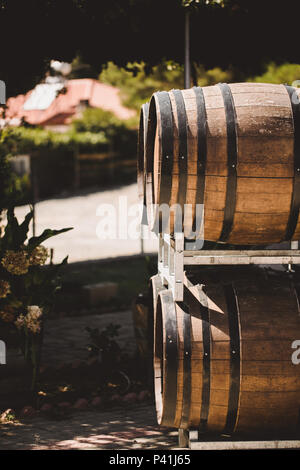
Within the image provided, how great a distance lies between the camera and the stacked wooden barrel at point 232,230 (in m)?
4.06

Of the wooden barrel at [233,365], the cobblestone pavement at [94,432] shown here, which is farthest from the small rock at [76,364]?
the wooden barrel at [233,365]

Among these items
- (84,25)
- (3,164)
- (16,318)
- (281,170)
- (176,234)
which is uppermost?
(84,25)

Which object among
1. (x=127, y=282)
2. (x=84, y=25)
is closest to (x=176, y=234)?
(x=84, y=25)

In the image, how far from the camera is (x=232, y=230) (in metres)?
4.25

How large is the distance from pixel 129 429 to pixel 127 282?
20.1ft

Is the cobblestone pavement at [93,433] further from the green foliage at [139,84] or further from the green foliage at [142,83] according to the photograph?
the green foliage at [139,84]

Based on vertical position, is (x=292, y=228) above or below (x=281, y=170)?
below

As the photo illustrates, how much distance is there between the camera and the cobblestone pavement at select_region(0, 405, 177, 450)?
188 inches

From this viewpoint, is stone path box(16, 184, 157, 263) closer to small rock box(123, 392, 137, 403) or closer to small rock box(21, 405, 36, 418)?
small rock box(123, 392, 137, 403)

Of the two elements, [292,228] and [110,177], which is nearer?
[292,228]

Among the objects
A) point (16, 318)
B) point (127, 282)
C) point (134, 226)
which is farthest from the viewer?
point (134, 226)

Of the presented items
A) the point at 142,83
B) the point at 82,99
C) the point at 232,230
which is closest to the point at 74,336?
the point at 232,230
